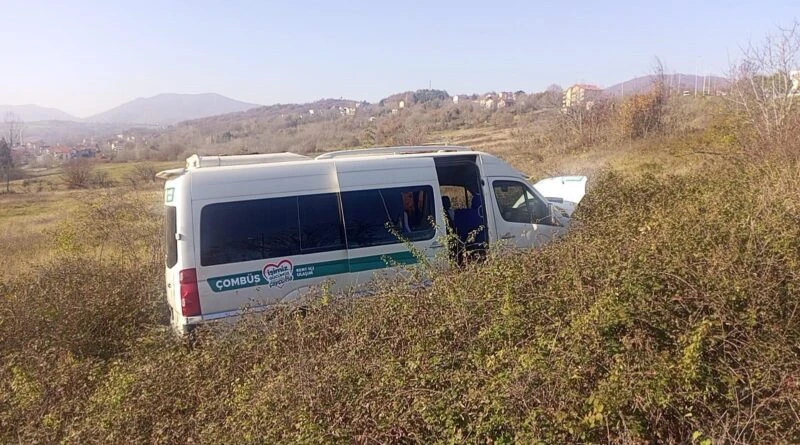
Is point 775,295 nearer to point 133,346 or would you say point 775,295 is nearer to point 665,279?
point 665,279

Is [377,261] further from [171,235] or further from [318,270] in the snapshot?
[171,235]

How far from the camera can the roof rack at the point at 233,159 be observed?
247 inches

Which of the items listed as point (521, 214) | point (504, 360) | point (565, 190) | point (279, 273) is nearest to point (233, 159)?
point (279, 273)

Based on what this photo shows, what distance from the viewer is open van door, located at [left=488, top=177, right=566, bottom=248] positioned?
7.16 m

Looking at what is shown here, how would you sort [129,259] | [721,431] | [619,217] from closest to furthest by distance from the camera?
[721,431], [619,217], [129,259]

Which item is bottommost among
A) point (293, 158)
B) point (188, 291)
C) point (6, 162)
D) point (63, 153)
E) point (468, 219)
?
point (188, 291)

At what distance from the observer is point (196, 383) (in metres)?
3.94

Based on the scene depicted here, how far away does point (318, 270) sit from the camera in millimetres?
5949

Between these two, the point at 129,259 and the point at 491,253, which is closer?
the point at 491,253

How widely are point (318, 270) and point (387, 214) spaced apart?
3.67 ft

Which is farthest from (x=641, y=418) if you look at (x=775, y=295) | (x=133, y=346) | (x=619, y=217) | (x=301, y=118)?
(x=301, y=118)

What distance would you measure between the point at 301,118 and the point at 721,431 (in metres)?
109

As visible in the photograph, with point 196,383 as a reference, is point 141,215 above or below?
above

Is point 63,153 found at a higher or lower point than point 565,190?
higher
